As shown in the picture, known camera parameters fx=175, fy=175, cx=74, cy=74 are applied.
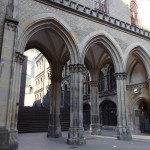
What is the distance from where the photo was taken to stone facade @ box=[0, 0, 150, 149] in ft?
28.2

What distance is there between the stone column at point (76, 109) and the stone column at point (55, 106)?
3.24 meters

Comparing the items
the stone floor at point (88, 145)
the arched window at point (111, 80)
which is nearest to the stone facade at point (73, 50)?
the stone floor at point (88, 145)

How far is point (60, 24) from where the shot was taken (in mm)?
11211

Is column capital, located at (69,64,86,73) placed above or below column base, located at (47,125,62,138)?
above

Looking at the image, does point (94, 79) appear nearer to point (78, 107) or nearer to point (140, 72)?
point (140, 72)

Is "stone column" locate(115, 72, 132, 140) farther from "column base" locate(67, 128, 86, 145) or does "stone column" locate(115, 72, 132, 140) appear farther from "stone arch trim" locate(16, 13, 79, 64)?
"stone arch trim" locate(16, 13, 79, 64)

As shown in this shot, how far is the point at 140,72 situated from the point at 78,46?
29.7 feet

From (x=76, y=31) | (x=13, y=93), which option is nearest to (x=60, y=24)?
(x=76, y=31)

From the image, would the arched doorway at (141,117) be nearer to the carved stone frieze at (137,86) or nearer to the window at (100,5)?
the carved stone frieze at (137,86)

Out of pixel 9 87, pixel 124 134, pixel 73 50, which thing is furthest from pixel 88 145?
pixel 73 50

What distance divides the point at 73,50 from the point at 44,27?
7.67ft

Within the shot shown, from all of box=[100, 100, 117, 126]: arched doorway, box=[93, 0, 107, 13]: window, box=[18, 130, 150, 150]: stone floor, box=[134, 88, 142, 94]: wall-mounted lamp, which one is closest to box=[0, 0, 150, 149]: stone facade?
box=[134, 88, 142, 94]: wall-mounted lamp

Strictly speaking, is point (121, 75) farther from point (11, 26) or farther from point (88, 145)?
point (11, 26)

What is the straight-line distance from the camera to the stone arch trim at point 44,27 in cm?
978
